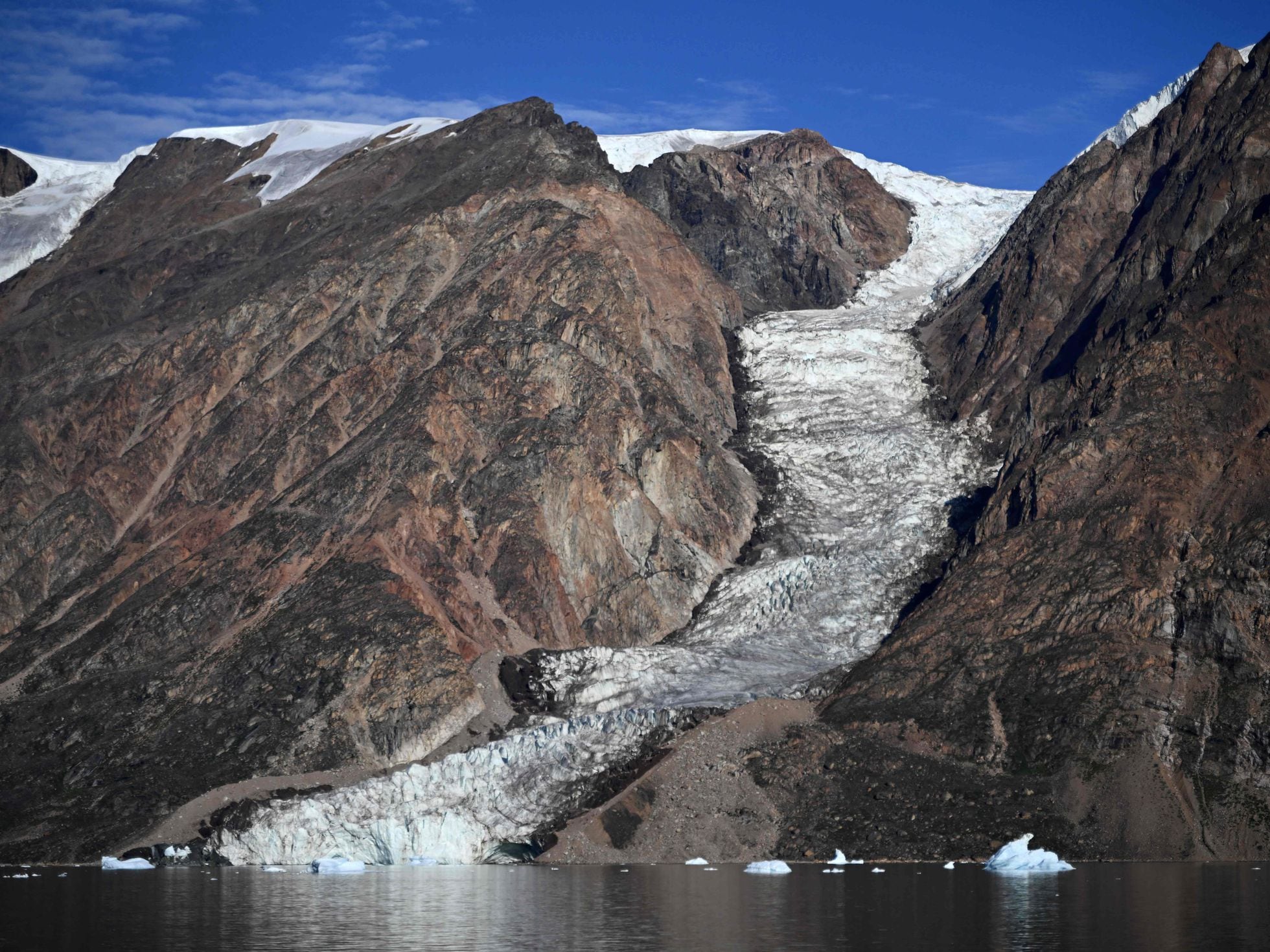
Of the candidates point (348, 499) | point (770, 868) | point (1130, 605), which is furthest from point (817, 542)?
point (770, 868)

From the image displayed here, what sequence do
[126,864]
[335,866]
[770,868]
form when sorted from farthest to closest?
[126,864] < [335,866] < [770,868]

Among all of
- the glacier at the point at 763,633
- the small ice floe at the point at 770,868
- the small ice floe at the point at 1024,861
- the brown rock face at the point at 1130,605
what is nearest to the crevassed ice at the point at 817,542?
the glacier at the point at 763,633

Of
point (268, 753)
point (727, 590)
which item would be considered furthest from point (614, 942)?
point (727, 590)

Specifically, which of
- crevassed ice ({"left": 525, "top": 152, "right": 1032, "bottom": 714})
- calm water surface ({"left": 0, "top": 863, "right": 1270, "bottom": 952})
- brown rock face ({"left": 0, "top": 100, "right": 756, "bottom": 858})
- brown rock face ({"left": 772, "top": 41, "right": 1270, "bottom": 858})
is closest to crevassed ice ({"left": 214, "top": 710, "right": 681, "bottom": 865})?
calm water surface ({"left": 0, "top": 863, "right": 1270, "bottom": 952})

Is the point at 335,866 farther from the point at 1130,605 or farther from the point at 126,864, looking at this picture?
the point at 1130,605

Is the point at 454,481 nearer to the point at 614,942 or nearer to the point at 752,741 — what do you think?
the point at 752,741
